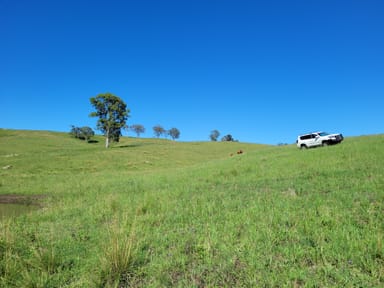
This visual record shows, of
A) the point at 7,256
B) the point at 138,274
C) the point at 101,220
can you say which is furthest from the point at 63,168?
the point at 138,274

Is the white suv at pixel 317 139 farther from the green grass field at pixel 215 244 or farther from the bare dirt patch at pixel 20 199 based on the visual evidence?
the bare dirt patch at pixel 20 199

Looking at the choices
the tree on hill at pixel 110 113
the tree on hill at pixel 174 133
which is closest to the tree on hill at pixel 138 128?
the tree on hill at pixel 174 133

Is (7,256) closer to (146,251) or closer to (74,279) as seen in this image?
(74,279)

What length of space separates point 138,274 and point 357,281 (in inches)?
136

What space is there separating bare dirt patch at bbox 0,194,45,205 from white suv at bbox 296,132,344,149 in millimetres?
26466

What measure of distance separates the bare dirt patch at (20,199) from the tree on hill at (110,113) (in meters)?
38.9

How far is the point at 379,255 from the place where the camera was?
12.3 feet

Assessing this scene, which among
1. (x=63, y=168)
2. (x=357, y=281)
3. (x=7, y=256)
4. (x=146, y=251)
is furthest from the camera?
(x=63, y=168)

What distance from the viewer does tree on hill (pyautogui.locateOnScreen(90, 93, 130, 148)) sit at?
50062 millimetres

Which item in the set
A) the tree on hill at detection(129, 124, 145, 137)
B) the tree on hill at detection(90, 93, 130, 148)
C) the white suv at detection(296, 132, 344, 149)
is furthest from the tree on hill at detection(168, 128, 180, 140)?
the white suv at detection(296, 132, 344, 149)

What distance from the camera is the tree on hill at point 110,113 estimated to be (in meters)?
50.1

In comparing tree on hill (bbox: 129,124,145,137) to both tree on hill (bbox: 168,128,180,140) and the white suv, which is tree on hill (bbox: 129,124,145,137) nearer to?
tree on hill (bbox: 168,128,180,140)

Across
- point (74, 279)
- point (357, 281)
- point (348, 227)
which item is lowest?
point (74, 279)

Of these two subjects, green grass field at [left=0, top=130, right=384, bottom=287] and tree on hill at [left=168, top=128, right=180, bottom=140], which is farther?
tree on hill at [left=168, top=128, right=180, bottom=140]
